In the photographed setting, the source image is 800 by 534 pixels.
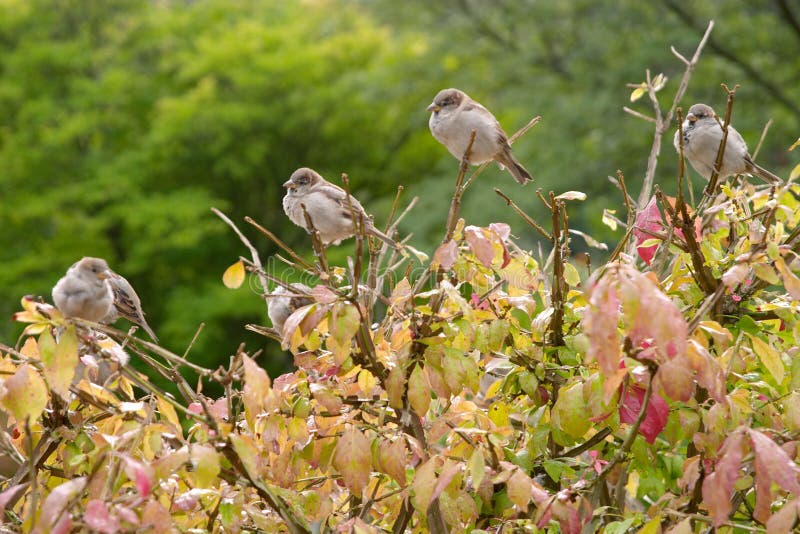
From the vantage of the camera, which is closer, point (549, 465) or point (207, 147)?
point (549, 465)

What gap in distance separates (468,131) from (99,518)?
2933mm

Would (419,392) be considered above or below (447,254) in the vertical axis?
below

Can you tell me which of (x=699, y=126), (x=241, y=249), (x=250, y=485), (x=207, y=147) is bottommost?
(x=241, y=249)

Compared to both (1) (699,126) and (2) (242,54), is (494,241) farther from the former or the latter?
(2) (242,54)

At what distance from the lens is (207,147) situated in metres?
18.3

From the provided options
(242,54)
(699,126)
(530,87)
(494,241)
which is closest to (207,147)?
(242,54)

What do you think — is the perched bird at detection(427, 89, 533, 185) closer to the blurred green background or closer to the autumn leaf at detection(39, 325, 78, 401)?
the autumn leaf at detection(39, 325, 78, 401)

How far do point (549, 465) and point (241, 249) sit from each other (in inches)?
635

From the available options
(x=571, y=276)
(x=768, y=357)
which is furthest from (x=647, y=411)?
(x=571, y=276)

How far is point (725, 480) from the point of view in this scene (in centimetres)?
193

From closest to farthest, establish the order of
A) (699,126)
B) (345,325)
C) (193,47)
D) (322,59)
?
(345,325) → (699,126) → (322,59) → (193,47)

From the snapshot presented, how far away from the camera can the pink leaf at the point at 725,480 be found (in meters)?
1.91

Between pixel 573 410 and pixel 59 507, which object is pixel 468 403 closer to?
pixel 573 410

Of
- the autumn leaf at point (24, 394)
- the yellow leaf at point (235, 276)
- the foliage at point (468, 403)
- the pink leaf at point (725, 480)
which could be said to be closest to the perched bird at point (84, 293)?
the foliage at point (468, 403)
